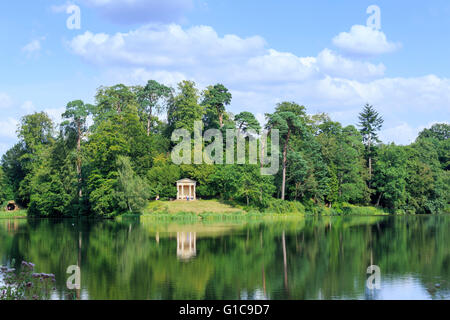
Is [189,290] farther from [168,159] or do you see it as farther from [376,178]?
[376,178]

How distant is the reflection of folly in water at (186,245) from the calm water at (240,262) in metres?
0.05

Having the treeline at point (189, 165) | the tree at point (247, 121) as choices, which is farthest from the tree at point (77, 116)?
the tree at point (247, 121)

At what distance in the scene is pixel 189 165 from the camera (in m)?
55.7

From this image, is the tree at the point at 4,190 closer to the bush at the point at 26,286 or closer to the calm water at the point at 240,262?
the calm water at the point at 240,262

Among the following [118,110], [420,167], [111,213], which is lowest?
[111,213]

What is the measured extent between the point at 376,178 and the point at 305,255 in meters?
43.2

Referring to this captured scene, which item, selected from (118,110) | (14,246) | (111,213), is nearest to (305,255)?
(14,246)

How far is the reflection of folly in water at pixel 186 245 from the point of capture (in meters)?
22.0

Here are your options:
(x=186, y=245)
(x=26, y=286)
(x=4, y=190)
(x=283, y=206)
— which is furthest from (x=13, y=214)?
(x=26, y=286)

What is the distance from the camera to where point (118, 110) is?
69562 mm

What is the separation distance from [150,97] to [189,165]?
19.0m

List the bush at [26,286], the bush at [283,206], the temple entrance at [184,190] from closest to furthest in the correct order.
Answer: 1. the bush at [26,286]
2. the bush at [283,206]
3. the temple entrance at [184,190]

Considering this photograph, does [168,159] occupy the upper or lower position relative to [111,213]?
upper
